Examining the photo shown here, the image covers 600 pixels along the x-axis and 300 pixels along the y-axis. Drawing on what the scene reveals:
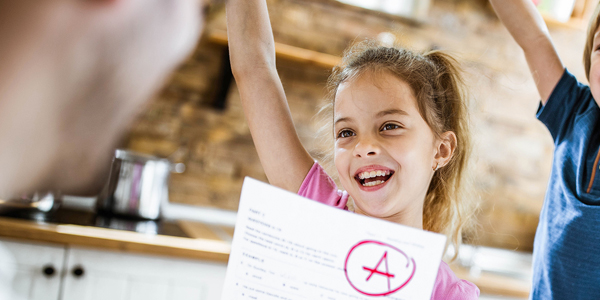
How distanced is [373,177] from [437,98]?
200 millimetres

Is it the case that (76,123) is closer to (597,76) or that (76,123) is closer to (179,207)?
(597,76)

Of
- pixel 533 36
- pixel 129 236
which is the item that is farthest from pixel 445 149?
pixel 129 236

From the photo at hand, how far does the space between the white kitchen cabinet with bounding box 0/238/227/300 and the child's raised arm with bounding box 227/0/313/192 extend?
1.01 meters

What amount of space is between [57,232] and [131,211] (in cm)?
36

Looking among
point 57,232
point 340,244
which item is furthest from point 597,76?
point 57,232

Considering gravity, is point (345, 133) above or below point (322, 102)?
below

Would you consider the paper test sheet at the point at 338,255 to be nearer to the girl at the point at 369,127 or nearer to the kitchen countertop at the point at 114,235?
the girl at the point at 369,127

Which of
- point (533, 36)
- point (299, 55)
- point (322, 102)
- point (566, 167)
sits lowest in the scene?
→ point (566, 167)

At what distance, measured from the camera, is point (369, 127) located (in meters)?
0.70

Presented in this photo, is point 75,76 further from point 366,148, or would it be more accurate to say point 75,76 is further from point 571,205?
point 571,205

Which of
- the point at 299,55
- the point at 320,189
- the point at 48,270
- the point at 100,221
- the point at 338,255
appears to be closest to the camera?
the point at 338,255

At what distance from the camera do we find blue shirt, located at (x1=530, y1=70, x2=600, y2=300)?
80 centimetres

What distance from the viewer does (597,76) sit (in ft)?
2.61

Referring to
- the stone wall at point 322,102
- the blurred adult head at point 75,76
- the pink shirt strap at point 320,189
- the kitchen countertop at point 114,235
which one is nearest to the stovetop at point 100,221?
the kitchen countertop at point 114,235
